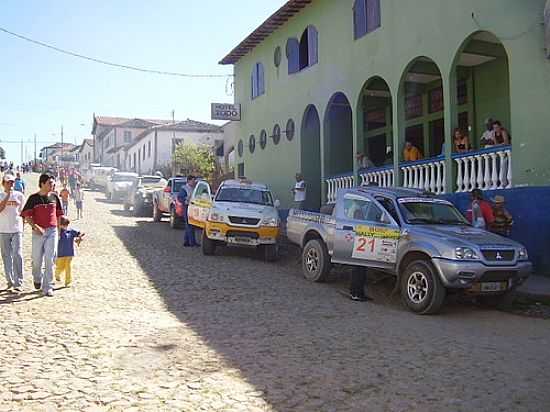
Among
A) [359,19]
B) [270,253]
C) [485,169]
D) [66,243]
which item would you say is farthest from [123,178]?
[485,169]

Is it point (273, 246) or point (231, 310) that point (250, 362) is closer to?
point (231, 310)

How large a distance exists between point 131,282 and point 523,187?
6.97m

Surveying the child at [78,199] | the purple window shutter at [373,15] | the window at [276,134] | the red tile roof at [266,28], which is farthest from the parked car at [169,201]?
the purple window shutter at [373,15]

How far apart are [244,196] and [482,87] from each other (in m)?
6.78

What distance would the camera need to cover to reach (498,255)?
7.83 metres

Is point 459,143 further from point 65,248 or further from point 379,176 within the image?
point 65,248

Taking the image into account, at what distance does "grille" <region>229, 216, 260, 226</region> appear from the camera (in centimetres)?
1255

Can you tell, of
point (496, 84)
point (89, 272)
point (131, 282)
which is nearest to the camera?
point (131, 282)

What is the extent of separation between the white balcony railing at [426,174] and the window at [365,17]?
392cm

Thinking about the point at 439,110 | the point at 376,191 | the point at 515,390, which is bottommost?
the point at 515,390

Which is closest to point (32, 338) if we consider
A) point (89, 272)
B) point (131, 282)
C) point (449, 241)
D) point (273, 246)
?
point (131, 282)

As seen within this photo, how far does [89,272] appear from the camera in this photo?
10305 millimetres

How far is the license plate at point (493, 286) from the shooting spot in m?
7.72

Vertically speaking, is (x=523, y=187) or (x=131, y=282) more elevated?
(x=523, y=187)
